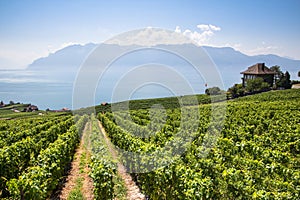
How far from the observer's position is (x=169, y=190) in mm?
6996

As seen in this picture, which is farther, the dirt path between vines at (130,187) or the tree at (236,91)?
the tree at (236,91)

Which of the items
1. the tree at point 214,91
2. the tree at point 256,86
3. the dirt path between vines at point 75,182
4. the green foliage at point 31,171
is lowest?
the dirt path between vines at point 75,182

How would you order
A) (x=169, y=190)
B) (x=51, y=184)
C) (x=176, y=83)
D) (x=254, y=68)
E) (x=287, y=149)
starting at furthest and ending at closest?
(x=254, y=68) < (x=287, y=149) < (x=176, y=83) < (x=51, y=184) < (x=169, y=190)

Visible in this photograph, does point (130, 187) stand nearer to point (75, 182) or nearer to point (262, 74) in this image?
point (75, 182)

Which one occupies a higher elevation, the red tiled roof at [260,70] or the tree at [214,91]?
the red tiled roof at [260,70]

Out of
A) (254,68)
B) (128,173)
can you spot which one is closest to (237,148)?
(128,173)

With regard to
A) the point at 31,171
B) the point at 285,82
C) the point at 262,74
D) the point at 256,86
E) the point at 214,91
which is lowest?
the point at 31,171

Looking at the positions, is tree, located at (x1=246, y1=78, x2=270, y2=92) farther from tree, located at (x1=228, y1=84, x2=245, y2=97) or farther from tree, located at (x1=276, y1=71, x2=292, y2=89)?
tree, located at (x1=276, y1=71, x2=292, y2=89)

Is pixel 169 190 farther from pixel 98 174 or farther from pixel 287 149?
pixel 287 149

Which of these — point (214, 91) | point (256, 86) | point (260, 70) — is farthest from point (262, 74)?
point (214, 91)

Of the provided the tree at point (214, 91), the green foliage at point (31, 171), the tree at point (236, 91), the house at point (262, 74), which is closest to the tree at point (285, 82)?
the house at point (262, 74)

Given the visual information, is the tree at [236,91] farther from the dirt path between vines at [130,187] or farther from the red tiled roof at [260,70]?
the dirt path between vines at [130,187]

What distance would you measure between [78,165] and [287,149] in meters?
9.87

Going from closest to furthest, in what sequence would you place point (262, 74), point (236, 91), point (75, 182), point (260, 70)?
point (75, 182)
point (236, 91)
point (262, 74)
point (260, 70)
